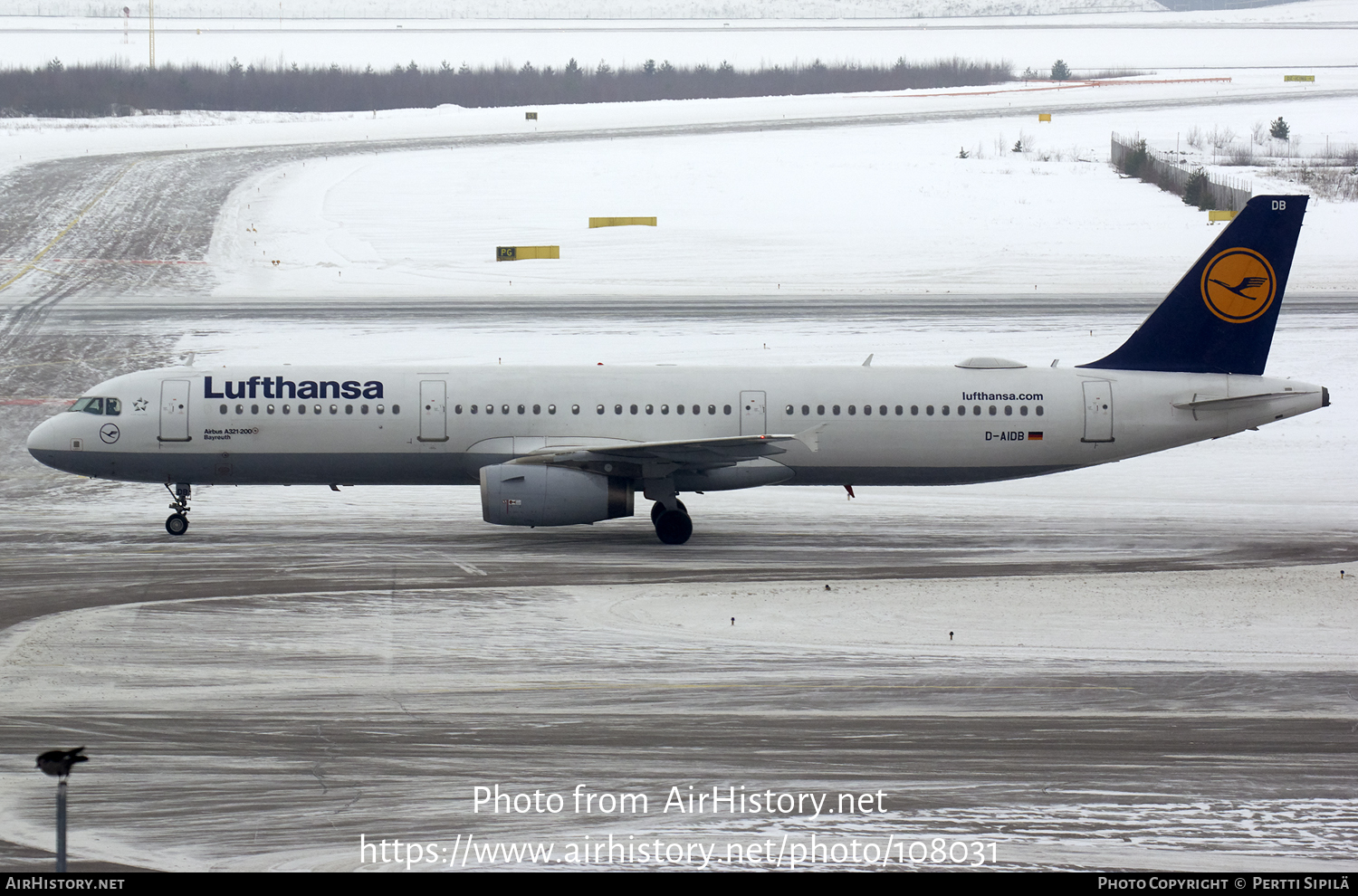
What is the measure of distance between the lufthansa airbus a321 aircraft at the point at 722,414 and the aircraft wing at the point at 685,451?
15cm

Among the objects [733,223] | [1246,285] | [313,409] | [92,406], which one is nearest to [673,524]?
[313,409]

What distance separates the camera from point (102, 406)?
30.2 m

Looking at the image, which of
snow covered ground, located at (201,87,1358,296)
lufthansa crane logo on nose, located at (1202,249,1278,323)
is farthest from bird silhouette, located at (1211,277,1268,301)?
snow covered ground, located at (201,87,1358,296)

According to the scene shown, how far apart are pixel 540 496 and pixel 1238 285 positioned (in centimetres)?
1657

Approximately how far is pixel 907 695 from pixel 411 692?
7386 millimetres

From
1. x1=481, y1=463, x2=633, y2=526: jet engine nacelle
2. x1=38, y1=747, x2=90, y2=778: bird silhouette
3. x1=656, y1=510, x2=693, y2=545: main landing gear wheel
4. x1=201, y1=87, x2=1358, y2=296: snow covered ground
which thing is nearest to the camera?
x1=38, y1=747, x2=90, y2=778: bird silhouette

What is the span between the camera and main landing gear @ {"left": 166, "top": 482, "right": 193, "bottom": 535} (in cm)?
3023

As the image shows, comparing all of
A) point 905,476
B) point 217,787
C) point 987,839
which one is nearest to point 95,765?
point 217,787

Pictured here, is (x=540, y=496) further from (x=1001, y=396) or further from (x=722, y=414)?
(x=1001, y=396)

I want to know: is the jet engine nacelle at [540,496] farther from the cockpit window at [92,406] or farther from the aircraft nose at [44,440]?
the aircraft nose at [44,440]

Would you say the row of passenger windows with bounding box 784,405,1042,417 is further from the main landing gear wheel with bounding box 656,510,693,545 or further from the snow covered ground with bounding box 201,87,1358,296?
the snow covered ground with bounding box 201,87,1358,296

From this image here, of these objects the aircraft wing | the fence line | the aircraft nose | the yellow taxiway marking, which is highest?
the fence line

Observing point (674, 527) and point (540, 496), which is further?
point (674, 527)

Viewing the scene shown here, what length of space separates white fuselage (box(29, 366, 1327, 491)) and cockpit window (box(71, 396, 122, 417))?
74 mm
